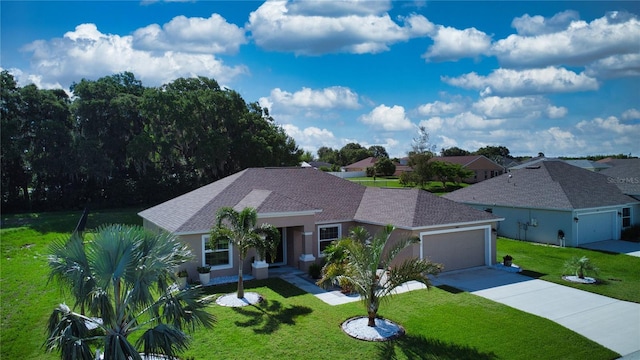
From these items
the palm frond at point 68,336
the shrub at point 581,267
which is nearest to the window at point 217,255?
the palm frond at point 68,336

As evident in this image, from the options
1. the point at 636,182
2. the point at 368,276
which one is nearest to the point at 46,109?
the point at 368,276

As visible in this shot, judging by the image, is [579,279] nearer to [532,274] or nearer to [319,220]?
[532,274]

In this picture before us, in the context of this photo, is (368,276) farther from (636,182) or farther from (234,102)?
(234,102)

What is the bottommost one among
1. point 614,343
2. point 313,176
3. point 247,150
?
point 614,343

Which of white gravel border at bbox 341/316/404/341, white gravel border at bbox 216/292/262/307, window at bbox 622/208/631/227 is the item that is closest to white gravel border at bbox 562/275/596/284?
white gravel border at bbox 341/316/404/341

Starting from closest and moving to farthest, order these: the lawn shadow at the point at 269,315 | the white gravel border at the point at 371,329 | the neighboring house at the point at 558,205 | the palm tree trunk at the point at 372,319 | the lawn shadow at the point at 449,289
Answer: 1. the white gravel border at the point at 371,329
2. the palm tree trunk at the point at 372,319
3. the lawn shadow at the point at 269,315
4. the lawn shadow at the point at 449,289
5. the neighboring house at the point at 558,205

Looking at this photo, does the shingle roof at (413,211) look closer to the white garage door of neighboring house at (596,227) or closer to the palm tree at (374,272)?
the palm tree at (374,272)

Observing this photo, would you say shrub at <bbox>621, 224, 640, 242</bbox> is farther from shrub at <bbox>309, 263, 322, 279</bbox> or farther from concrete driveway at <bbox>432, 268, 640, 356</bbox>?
shrub at <bbox>309, 263, 322, 279</bbox>
